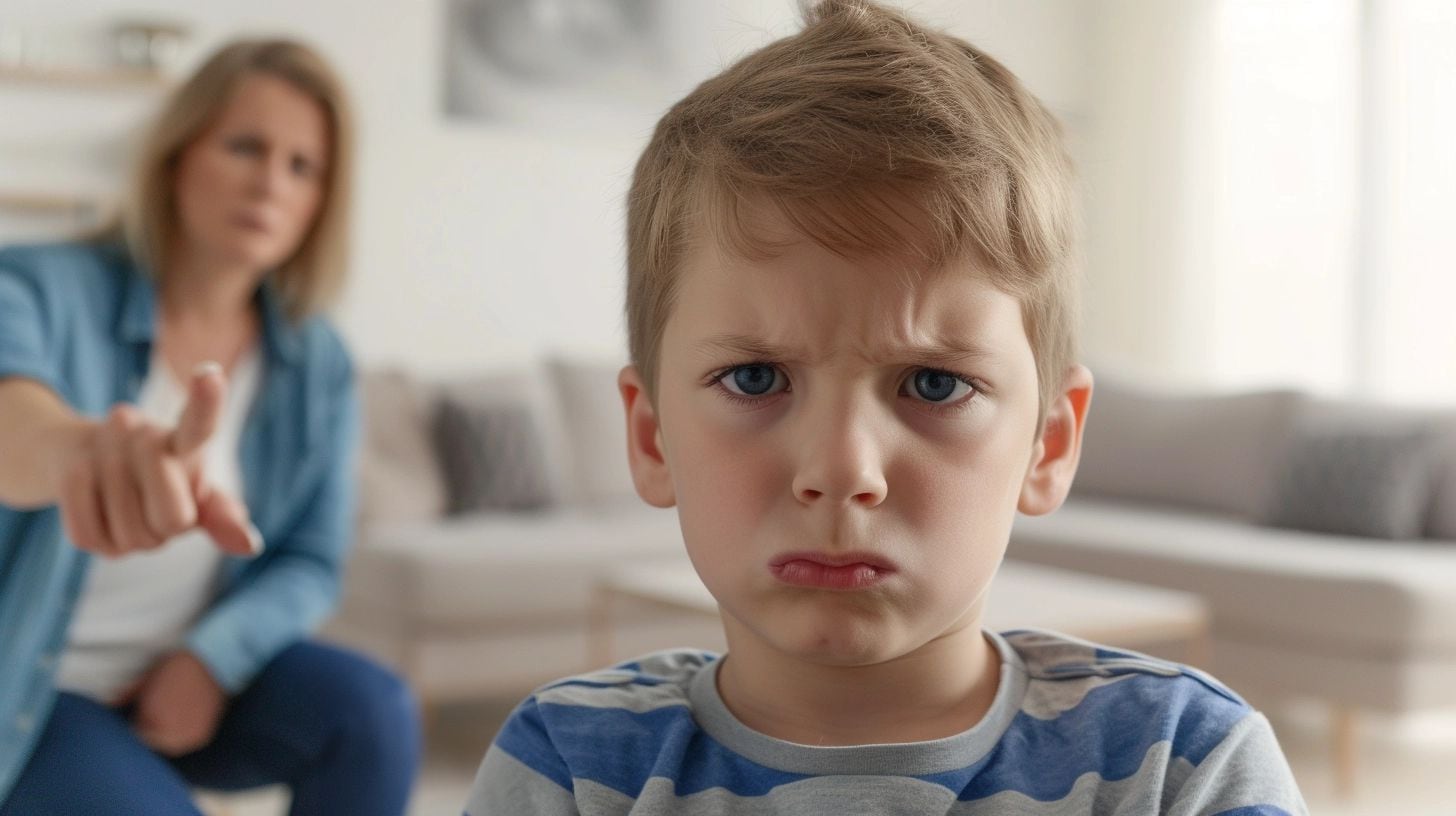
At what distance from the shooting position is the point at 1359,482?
12.1 ft

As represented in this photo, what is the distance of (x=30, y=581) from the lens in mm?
1411

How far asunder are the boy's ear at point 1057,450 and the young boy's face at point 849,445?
0.21 ft

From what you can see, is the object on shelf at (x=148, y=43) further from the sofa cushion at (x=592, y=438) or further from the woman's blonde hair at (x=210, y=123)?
the woman's blonde hair at (x=210, y=123)

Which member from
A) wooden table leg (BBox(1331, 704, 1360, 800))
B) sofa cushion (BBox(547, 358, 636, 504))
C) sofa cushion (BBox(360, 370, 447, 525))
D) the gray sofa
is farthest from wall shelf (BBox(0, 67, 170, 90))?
wooden table leg (BBox(1331, 704, 1360, 800))

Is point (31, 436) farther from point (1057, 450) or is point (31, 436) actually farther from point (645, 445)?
point (1057, 450)

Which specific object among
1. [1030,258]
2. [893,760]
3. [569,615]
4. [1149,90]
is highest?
[1149,90]

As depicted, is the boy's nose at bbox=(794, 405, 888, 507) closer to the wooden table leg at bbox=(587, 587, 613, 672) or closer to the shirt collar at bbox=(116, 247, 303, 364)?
the shirt collar at bbox=(116, 247, 303, 364)

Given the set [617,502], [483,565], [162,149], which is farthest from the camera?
[617,502]

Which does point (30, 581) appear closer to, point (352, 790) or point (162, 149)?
point (352, 790)

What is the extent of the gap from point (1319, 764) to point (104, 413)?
9.06 ft

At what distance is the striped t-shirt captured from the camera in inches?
28.2

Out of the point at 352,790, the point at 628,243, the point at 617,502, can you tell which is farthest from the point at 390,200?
the point at 628,243

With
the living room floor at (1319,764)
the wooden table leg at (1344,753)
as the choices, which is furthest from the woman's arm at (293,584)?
the wooden table leg at (1344,753)

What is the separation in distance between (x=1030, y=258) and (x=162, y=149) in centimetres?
125
